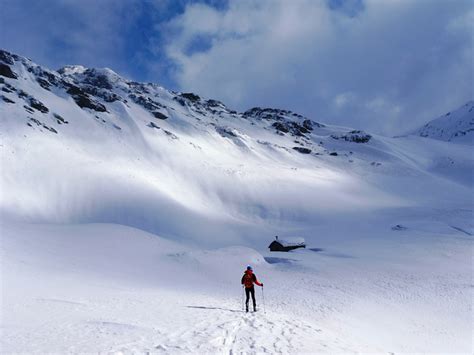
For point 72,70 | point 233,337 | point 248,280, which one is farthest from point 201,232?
point 72,70

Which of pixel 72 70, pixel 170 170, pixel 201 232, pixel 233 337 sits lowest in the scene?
pixel 233 337

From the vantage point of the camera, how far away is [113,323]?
11.7 metres

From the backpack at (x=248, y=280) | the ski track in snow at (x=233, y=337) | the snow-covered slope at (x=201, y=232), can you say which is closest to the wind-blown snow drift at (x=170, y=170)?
the snow-covered slope at (x=201, y=232)

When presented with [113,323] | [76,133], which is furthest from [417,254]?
[76,133]

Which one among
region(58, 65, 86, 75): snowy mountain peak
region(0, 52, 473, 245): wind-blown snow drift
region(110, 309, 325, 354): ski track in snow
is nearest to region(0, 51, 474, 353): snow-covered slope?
region(110, 309, 325, 354): ski track in snow

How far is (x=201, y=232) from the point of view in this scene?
50.3m

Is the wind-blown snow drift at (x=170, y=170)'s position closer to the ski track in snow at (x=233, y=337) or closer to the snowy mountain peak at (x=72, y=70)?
the snowy mountain peak at (x=72, y=70)

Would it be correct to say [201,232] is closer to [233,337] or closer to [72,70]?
[233,337]

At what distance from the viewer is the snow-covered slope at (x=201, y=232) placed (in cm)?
1314

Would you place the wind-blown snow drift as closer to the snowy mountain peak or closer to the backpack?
the snowy mountain peak

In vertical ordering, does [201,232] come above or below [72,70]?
below

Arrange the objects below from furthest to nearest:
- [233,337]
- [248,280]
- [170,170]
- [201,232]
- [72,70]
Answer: [72,70]
[170,170]
[201,232]
[248,280]
[233,337]

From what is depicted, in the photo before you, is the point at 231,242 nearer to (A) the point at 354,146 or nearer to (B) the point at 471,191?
(B) the point at 471,191

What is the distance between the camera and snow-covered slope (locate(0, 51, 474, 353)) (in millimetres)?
13141
